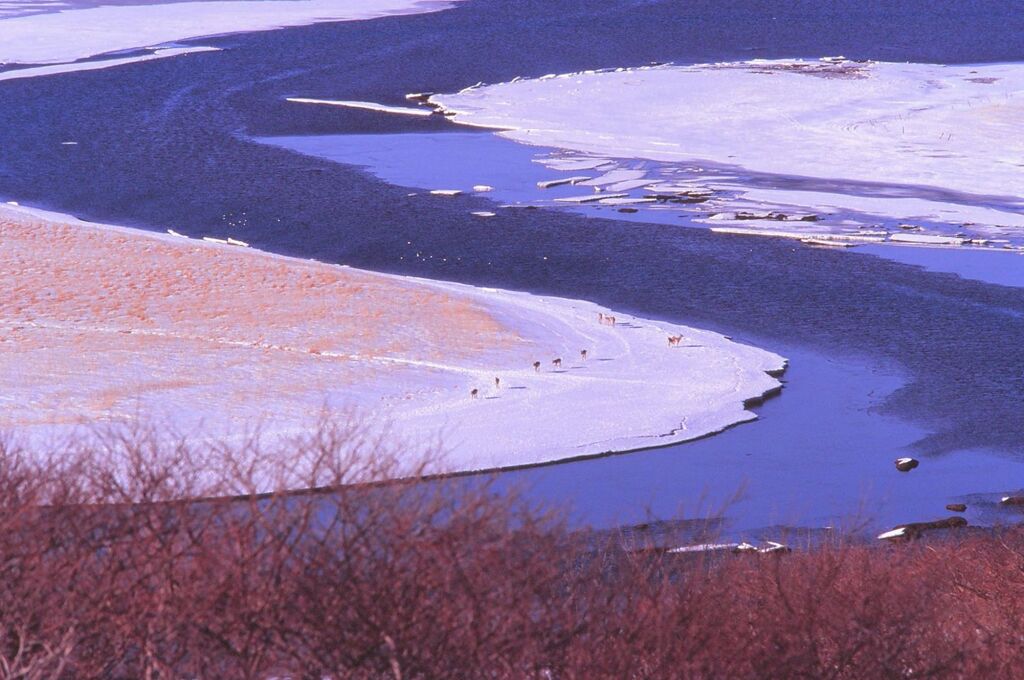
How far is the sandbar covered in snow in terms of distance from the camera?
12.0 meters

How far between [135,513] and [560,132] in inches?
779

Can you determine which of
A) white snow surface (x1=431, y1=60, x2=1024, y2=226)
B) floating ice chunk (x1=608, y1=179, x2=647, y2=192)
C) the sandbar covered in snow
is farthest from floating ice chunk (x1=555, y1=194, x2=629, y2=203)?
the sandbar covered in snow

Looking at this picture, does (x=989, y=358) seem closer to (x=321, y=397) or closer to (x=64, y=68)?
(x=321, y=397)

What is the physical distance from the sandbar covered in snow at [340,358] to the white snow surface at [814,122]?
23.0 ft

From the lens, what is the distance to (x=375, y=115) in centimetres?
2947

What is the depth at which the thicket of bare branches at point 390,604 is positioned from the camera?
6.93m

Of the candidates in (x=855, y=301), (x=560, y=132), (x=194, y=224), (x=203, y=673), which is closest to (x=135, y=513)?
(x=203, y=673)

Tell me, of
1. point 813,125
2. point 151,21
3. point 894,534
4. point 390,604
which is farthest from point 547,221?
point 151,21

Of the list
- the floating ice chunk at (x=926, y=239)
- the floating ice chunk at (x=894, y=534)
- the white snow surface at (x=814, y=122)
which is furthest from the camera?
the white snow surface at (x=814, y=122)

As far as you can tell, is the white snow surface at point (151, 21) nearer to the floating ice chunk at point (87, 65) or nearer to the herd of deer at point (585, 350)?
the floating ice chunk at point (87, 65)

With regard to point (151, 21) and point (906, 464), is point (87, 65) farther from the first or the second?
point (906, 464)

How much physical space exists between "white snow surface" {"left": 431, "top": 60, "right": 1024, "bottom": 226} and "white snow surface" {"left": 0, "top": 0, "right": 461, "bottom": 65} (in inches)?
525

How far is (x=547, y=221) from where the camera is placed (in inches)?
787

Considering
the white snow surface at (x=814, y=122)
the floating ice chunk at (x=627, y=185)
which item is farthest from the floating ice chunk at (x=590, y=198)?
the white snow surface at (x=814, y=122)
